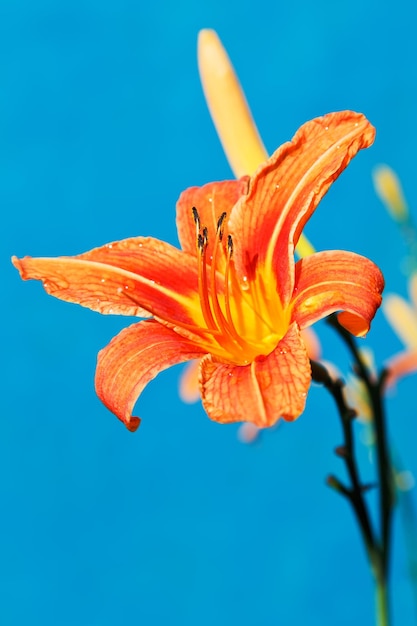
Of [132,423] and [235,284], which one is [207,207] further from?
[132,423]

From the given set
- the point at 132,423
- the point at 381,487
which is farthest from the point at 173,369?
the point at 132,423

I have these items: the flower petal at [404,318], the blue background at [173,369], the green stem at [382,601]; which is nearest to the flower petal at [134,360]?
the green stem at [382,601]

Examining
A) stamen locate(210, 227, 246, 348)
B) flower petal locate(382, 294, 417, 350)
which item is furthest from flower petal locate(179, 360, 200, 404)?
stamen locate(210, 227, 246, 348)

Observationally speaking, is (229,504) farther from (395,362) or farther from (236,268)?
(236,268)

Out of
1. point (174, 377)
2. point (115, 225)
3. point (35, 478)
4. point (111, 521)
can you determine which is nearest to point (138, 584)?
point (111, 521)

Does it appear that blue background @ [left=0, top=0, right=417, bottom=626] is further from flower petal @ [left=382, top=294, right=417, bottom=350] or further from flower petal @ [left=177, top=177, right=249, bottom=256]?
flower petal @ [left=177, top=177, right=249, bottom=256]

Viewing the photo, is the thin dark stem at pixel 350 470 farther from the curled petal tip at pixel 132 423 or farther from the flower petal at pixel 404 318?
the flower petal at pixel 404 318
